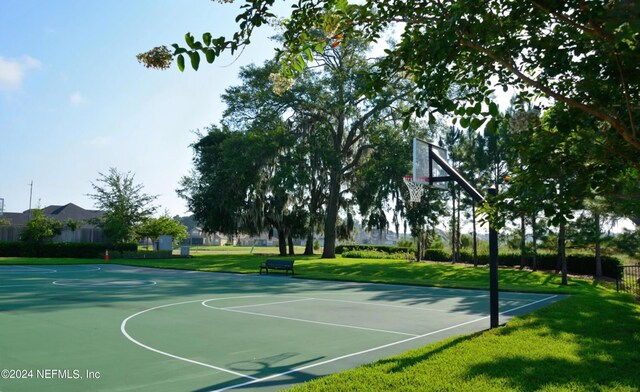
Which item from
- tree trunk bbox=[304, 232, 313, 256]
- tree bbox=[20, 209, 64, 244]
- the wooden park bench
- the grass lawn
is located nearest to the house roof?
tree bbox=[20, 209, 64, 244]

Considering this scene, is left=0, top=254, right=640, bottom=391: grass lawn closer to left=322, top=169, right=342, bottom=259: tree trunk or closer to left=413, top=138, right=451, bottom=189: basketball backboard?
left=413, top=138, right=451, bottom=189: basketball backboard

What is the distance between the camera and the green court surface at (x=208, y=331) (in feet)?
23.8

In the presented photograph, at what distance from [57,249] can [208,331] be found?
34.9 meters

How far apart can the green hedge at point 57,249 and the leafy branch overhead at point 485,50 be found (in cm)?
3946

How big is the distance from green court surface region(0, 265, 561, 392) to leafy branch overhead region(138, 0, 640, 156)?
13.8 feet

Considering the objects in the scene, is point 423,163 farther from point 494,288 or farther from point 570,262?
point 570,262

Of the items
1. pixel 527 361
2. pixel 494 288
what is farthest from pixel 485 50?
pixel 494 288

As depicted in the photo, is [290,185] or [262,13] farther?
[290,185]

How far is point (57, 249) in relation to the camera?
4056cm

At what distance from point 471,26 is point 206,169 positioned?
1691 inches

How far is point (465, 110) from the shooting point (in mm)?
5160

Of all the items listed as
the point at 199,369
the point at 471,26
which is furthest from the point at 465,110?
the point at 199,369

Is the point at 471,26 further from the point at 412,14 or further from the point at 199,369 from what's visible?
the point at 199,369

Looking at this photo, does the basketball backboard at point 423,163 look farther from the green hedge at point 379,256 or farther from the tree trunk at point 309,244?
the tree trunk at point 309,244
